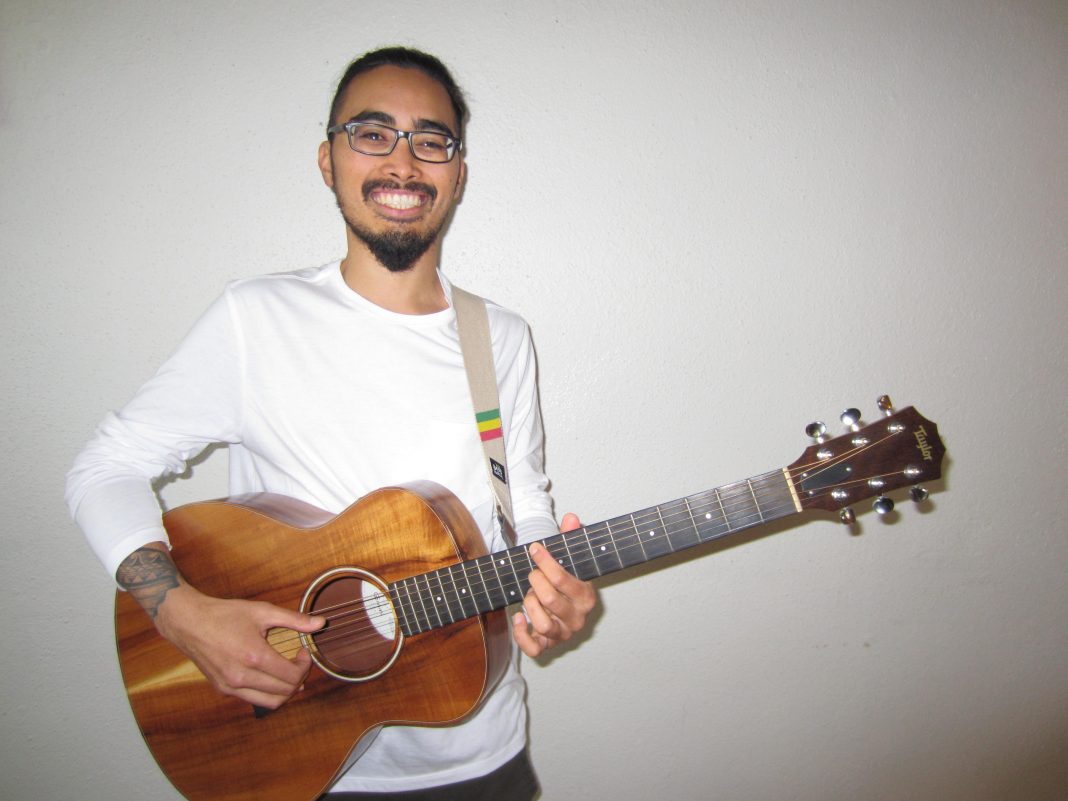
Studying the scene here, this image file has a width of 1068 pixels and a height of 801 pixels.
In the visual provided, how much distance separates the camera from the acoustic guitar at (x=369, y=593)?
0.95 m

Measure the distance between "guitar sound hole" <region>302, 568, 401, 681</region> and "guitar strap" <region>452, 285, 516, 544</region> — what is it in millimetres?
293

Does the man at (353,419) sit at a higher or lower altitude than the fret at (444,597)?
higher

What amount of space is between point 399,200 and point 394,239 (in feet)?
0.27

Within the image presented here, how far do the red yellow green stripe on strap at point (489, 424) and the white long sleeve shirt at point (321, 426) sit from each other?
26 mm

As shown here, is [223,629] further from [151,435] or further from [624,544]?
[624,544]

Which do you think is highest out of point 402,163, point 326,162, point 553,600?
point 326,162

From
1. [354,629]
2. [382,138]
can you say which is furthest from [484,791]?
[382,138]

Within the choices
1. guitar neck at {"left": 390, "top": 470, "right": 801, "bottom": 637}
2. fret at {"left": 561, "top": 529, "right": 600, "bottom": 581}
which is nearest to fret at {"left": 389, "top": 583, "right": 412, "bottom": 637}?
guitar neck at {"left": 390, "top": 470, "right": 801, "bottom": 637}

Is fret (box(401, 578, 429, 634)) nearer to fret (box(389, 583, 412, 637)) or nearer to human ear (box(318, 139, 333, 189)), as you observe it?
fret (box(389, 583, 412, 637))

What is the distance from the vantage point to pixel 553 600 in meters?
0.99

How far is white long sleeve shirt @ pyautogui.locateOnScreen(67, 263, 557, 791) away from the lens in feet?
3.55

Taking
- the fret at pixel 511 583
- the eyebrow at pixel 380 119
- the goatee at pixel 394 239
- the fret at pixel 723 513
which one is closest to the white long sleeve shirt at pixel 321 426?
the goatee at pixel 394 239

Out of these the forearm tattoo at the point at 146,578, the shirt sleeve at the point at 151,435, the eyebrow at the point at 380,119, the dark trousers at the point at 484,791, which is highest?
the eyebrow at the point at 380,119

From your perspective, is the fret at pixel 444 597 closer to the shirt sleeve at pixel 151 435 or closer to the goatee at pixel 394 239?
the shirt sleeve at pixel 151 435
